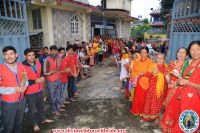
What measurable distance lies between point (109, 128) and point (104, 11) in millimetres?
11722

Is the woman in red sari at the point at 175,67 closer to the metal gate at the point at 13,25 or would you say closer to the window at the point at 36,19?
the metal gate at the point at 13,25

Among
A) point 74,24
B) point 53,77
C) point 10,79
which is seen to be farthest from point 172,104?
point 74,24

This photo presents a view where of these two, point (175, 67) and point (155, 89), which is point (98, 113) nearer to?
point (155, 89)

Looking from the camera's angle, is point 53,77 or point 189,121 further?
point 53,77

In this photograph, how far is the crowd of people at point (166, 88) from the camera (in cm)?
291

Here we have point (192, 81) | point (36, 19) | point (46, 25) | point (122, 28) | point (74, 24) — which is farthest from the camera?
point (122, 28)

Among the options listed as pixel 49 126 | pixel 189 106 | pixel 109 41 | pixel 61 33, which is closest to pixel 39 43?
pixel 61 33

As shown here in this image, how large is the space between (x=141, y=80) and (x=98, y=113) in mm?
1425

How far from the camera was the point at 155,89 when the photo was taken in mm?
3945

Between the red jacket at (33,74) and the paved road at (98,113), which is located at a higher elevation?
the red jacket at (33,74)

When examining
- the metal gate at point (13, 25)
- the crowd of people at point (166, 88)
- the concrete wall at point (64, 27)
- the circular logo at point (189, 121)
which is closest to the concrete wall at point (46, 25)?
the concrete wall at point (64, 27)

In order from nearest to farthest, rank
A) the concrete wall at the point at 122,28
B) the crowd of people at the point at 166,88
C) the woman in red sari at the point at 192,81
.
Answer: the woman in red sari at the point at 192,81
the crowd of people at the point at 166,88
the concrete wall at the point at 122,28

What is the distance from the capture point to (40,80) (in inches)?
137

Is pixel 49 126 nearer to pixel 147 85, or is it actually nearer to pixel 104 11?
pixel 147 85
